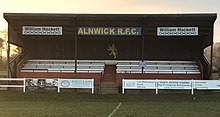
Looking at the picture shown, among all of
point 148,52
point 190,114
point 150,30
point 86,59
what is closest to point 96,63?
point 86,59

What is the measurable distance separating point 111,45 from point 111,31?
5361mm

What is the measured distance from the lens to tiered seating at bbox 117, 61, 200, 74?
3638 centimetres

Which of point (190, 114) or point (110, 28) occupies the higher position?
point (110, 28)

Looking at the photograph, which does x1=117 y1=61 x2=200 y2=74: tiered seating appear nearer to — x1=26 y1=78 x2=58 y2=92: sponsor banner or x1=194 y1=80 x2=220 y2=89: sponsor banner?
x1=194 y1=80 x2=220 y2=89: sponsor banner

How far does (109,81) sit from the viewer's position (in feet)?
113

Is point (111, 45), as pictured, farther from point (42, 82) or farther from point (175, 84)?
point (175, 84)

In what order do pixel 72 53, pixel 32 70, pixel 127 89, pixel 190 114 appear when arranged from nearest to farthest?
pixel 190 114, pixel 127 89, pixel 32 70, pixel 72 53

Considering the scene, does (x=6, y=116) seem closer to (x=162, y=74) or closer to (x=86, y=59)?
(x=162, y=74)

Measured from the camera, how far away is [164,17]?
31.6 metres

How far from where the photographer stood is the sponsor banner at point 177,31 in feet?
107

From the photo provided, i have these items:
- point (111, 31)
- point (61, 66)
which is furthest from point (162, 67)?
point (61, 66)

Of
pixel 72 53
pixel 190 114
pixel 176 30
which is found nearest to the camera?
pixel 190 114

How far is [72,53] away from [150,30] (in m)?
9.79

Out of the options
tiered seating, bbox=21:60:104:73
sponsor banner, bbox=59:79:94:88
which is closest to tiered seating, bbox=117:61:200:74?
tiered seating, bbox=21:60:104:73
